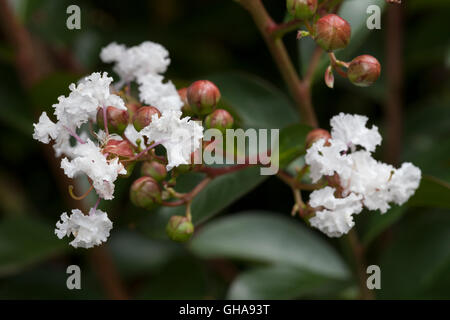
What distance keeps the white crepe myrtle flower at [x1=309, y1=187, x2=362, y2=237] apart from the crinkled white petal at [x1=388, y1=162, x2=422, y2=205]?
94mm

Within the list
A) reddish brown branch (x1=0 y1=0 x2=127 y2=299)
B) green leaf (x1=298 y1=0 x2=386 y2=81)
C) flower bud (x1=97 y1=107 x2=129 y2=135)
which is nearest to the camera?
flower bud (x1=97 y1=107 x2=129 y2=135)

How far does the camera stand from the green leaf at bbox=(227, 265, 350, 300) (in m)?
1.45

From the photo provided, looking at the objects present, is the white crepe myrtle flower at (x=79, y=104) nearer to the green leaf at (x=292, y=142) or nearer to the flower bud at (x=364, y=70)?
the green leaf at (x=292, y=142)

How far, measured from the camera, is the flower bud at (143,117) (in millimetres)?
1087

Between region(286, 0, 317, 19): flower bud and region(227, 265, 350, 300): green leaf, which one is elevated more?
region(286, 0, 317, 19): flower bud

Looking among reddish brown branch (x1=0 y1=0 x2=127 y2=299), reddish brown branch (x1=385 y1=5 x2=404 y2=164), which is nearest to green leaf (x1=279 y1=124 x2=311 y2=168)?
reddish brown branch (x1=385 y1=5 x2=404 y2=164)

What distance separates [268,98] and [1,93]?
87 centimetres

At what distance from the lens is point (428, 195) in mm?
1253

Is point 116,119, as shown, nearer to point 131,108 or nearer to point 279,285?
point 131,108

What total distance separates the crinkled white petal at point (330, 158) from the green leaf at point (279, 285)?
1.47 feet

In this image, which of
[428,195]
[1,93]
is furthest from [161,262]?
[428,195]

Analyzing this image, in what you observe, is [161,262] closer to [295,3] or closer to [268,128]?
[268,128]

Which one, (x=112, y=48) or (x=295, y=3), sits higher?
(x=112, y=48)

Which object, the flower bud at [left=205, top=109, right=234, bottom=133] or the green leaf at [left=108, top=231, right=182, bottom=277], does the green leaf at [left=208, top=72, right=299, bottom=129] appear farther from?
the green leaf at [left=108, top=231, right=182, bottom=277]
